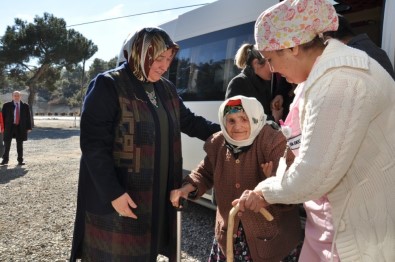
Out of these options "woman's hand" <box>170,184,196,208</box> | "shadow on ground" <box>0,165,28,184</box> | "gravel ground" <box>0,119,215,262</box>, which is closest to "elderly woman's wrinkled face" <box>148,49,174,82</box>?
"woman's hand" <box>170,184,196,208</box>

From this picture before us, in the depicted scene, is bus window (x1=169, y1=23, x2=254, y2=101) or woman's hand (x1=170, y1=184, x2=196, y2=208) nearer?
woman's hand (x1=170, y1=184, x2=196, y2=208)

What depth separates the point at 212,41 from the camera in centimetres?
465

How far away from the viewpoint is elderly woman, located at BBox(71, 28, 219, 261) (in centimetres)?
183

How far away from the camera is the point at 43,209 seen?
5.17 metres

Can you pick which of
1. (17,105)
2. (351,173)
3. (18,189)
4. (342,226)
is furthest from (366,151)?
(17,105)

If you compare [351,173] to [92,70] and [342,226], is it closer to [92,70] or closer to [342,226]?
[342,226]

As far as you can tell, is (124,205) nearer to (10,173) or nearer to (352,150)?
(352,150)

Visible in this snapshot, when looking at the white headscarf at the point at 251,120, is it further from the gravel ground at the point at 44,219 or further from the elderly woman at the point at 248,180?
the gravel ground at the point at 44,219

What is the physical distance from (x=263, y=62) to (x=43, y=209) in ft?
12.1

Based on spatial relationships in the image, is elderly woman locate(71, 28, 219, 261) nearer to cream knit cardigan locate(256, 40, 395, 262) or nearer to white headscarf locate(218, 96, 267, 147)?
white headscarf locate(218, 96, 267, 147)

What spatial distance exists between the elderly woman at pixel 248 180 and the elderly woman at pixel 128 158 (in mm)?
186

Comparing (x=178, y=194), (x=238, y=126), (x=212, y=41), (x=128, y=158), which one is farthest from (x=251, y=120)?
(x=212, y=41)

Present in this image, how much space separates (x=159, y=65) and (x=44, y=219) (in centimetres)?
351

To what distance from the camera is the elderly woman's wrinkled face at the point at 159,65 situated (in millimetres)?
1981
